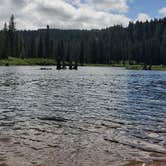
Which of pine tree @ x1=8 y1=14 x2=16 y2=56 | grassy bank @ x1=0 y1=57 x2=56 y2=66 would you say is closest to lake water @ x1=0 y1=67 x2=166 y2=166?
grassy bank @ x1=0 y1=57 x2=56 y2=66

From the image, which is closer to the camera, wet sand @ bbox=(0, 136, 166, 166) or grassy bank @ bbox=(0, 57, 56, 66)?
wet sand @ bbox=(0, 136, 166, 166)

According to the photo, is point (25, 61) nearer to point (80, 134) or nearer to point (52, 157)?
point (80, 134)

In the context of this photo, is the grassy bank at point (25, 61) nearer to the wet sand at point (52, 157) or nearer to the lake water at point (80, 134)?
the lake water at point (80, 134)

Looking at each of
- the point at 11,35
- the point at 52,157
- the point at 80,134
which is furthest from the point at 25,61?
the point at 52,157

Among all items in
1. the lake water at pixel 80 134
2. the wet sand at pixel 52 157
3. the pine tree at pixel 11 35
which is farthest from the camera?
the pine tree at pixel 11 35

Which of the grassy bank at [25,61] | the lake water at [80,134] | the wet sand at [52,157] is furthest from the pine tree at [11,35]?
the wet sand at [52,157]

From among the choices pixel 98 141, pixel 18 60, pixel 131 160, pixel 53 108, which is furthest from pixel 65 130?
pixel 18 60

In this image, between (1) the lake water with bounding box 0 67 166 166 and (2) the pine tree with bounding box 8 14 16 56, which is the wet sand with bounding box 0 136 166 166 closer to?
(1) the lake water with bounding box 0 67 166 166

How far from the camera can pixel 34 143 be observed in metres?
16.4

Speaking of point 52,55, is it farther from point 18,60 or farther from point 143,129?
point 143,129

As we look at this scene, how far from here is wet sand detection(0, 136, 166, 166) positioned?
1338cm

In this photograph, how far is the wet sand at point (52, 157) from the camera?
13383 mm

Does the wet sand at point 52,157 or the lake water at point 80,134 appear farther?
the lake water at point 80,134

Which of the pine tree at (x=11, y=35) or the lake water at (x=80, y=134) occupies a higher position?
the pine tree at (x=11, y=35)
